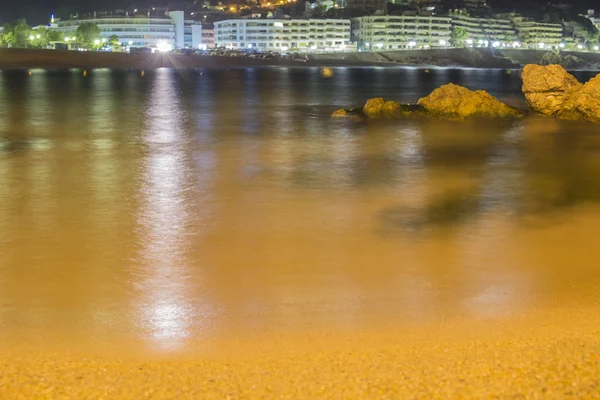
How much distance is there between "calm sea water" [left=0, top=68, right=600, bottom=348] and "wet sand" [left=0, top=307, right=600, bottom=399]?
1.13 ft

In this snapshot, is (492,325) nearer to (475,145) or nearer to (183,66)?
(475,145)

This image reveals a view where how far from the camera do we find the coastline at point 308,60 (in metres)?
95.1

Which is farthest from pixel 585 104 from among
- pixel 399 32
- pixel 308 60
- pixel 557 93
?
pixel 399 32

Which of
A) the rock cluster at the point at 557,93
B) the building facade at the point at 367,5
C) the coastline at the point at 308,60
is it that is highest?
the building facade at the point at 367,5

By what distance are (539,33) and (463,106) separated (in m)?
176

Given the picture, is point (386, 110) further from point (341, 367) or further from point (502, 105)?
point (341, 367)

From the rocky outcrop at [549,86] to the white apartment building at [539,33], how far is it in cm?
16861

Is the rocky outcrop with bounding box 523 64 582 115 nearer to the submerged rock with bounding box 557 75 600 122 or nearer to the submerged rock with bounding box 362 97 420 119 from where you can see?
the submerged rock with bounding box 557 75 600 122

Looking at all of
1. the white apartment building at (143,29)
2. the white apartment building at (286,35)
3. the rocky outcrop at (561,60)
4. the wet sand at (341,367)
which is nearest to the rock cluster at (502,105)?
the wet sand at (341,367)

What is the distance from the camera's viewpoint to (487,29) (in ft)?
611

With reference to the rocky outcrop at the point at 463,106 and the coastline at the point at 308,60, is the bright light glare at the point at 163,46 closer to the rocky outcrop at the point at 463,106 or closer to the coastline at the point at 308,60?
the coastline at the point at 308,60

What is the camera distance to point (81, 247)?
26.1 ft

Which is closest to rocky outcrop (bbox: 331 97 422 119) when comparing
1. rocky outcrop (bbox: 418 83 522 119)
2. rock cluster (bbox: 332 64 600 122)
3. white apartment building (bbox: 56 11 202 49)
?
rock cluster (bbox: 332 64 600 122)

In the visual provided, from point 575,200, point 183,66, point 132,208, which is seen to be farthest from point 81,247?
point 183,66
